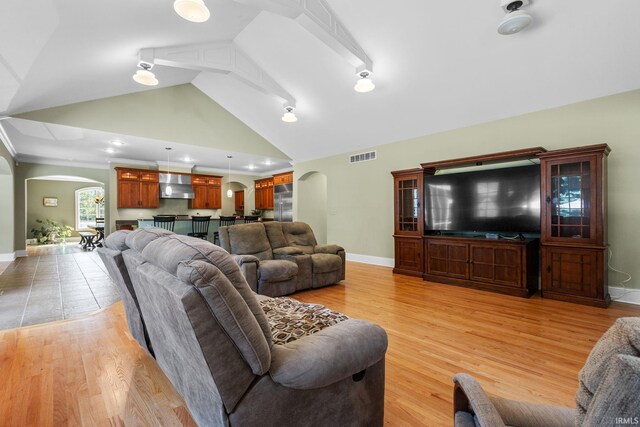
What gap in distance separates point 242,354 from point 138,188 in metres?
8.58

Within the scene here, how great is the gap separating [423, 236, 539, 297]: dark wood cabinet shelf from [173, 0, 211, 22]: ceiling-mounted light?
430 centimetres

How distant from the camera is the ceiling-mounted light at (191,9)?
2461mm

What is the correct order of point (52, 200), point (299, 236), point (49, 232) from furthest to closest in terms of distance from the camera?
point (52, 200)
point (49, 232)
point (299, 236)

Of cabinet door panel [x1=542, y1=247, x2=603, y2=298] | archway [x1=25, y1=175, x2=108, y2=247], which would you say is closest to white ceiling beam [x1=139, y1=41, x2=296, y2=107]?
cabinet door panel [x1=542, y1=247, x2=603, y2=298]

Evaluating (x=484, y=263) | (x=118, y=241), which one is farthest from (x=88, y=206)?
(x=484, y=263)

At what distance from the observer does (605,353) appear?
56 centimetres

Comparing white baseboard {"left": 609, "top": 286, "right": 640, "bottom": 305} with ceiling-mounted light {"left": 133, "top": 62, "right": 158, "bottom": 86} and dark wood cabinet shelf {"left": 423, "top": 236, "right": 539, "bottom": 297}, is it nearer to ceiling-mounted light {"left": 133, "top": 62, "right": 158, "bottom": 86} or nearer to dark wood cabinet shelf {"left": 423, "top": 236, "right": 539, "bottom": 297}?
dark wood cabinet shelf {"left": 423, "top": 236, "right": 539, "bottom": 297}

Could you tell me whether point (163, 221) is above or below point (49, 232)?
above

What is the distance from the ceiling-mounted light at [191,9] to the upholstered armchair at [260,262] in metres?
2.52

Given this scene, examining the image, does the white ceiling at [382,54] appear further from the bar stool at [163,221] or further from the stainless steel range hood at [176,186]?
the stainless steel range hood at [176,186]

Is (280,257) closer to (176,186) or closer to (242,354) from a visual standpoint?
(242,354)

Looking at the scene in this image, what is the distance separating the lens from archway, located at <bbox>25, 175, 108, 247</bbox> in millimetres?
10883

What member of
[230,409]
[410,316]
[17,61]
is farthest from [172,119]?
[230,409]

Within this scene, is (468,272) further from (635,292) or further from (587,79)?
(587,79)
